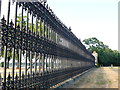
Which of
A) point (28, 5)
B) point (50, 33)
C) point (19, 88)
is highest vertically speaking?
point (28, 5)

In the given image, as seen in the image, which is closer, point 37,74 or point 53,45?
point 37,74

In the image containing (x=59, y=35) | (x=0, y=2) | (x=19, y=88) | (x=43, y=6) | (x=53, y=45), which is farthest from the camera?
(x=59, y=35)

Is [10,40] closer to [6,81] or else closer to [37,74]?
[6,81]

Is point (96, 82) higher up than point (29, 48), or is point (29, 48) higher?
point (29, 48)

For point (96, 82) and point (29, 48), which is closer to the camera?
point (29, 48)

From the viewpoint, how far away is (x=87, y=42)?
75.2m

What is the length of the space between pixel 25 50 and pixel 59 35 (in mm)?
4295

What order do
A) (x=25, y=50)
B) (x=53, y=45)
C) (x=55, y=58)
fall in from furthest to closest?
(x=55, y=58) → (x=53, y=45) → (x=25, y=50)

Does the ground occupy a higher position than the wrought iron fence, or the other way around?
the wrought iron fence

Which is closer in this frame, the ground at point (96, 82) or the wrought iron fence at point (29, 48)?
the wrought iron fence at point (29, 48)

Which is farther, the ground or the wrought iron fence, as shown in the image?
the ground

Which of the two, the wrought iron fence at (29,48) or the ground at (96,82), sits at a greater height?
the wrought iron fence at (29,48)

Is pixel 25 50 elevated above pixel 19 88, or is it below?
above

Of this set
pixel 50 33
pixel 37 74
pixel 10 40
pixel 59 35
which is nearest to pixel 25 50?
pixel 10 40
